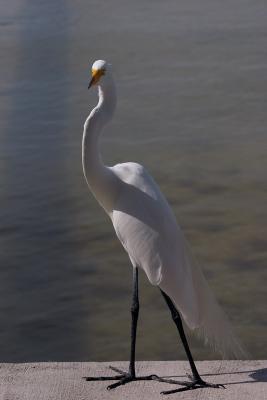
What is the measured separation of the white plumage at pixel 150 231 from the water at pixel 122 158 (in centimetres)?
77

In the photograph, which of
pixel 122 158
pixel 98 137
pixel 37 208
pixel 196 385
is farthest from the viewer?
pixel 122 158

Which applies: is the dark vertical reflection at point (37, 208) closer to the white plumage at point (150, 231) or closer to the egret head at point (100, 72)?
the white plumage at point (150, 231)

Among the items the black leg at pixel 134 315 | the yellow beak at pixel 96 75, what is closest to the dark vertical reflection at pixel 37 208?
the black leg at pixel 134 315

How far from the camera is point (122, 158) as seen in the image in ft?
20.4

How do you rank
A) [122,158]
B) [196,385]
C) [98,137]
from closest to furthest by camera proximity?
[196,385], [98,137], [122,158]

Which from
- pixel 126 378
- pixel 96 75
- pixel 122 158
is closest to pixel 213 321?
pixel 126 378

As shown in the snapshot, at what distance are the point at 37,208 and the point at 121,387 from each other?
2485mm

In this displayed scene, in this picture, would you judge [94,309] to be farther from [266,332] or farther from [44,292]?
[266,332]

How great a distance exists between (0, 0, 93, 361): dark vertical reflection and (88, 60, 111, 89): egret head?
1353mm

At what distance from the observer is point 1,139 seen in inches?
264

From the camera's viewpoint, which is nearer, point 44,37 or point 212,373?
point 212,373

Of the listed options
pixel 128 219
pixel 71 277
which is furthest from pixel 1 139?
pixel 128 219

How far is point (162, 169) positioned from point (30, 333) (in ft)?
5.99

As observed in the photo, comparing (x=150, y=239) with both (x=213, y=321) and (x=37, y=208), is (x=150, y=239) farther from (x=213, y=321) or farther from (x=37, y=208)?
(x=37, y=208)
